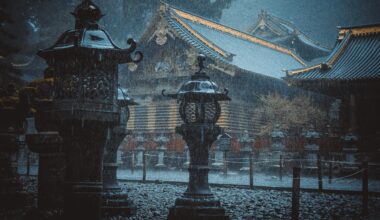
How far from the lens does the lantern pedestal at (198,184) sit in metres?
7.16

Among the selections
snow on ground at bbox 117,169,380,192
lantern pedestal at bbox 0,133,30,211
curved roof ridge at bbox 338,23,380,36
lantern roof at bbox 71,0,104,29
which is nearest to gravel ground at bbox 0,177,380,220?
lantern pedestal at bbox 0,133,30,211

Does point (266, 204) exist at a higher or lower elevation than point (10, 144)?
lower

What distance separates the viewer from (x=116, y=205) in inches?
307

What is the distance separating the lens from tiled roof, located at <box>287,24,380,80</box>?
19.6 metres

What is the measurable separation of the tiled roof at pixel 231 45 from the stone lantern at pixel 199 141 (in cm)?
1434

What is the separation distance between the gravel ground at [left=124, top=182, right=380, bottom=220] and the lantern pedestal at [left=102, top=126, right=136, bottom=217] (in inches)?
12.2

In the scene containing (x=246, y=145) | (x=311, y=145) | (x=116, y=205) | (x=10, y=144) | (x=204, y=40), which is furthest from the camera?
(x=204, y=40)

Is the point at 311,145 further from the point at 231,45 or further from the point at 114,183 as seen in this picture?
the point at 231,45

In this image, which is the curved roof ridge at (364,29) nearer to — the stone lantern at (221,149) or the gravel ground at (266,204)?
the stone lantern at (221,149)

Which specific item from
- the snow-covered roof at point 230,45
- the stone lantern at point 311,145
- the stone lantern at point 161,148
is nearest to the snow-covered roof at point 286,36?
the snow-covered roof at point 230,45

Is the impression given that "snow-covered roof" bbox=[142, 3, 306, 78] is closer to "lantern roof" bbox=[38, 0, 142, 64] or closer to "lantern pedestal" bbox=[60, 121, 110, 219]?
"lantern roof" bbox=[38, 0, 142, 64]

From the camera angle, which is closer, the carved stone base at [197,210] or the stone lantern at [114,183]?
the carved stone base at [197,210]

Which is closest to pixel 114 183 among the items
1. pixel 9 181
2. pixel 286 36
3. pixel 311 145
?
pixel 9 181

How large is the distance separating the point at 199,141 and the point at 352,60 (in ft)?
54.3
